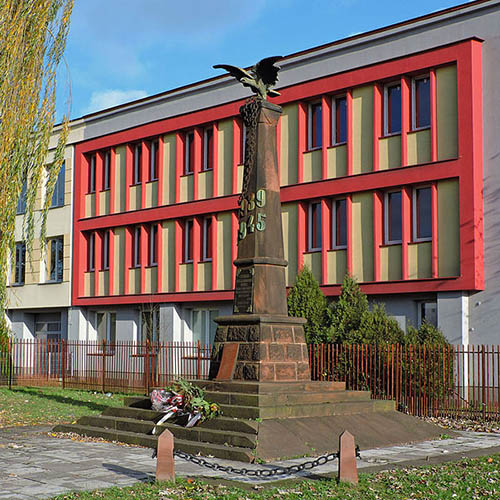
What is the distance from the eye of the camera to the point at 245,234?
1549 centimetres

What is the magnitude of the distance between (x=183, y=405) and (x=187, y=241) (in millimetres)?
16625

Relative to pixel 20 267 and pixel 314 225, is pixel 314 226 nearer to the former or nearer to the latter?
pixel 314 225

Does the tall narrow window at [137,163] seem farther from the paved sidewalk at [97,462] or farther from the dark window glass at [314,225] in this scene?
the paved sidewalk at [97,462]

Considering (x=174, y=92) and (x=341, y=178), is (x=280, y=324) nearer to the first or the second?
(x=341, y=178)

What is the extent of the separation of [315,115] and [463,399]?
10845 millimetres

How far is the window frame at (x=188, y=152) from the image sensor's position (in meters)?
30.5

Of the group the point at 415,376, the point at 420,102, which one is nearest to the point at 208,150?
the point at 420,102

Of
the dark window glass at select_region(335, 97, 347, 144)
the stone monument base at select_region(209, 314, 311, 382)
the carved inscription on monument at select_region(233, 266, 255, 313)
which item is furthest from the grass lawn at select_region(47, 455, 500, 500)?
the dark window glass at select_region(335, 97, 347, 144)

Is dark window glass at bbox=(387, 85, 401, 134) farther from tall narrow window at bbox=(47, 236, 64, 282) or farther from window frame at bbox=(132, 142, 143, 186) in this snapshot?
tall narrow window at bbox=(47, 236, 64, 282)

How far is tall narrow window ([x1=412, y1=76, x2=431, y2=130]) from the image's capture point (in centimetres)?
2327

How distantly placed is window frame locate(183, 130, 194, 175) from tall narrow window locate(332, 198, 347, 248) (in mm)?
6994

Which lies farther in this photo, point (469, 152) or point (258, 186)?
point (469, 152)

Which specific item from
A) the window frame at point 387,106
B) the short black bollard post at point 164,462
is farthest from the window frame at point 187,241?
the short black bollard post at point 164,462

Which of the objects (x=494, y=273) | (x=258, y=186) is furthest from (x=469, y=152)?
(x=258, y=186)
